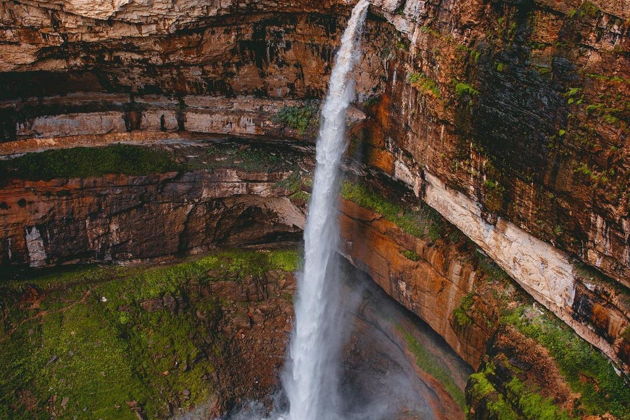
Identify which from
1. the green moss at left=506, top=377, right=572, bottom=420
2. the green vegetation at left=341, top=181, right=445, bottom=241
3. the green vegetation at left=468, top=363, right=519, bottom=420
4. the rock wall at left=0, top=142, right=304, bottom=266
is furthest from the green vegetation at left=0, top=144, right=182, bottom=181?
the green moss at left=506, top=377, right=572, bottom=420

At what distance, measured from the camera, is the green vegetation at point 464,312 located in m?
14.1

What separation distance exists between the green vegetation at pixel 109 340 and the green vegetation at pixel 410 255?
19.3ft

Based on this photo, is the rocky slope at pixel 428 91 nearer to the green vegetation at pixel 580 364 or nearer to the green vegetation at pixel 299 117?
the green vegetation at pixel 299 117

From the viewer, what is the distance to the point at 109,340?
17094 mm

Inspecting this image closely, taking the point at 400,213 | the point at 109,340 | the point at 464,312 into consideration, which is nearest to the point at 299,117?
the point at 400,213

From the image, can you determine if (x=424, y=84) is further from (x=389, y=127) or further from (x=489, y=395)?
(x=489, y=395)

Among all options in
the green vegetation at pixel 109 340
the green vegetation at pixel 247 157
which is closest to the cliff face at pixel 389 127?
the green vegetation at pixel 247 157

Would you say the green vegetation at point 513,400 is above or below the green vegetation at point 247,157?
below

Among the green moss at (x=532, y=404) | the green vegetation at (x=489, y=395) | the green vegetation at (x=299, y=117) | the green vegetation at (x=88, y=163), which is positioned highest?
the green vegetation at (x=299, y=117)

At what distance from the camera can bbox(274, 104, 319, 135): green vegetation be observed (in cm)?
1833

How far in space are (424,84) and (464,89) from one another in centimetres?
152

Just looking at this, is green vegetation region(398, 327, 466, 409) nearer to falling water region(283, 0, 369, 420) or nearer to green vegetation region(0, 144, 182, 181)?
falling water region(283, 0, 369, 420)

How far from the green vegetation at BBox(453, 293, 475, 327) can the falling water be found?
4826mm

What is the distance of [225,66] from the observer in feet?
59.6
